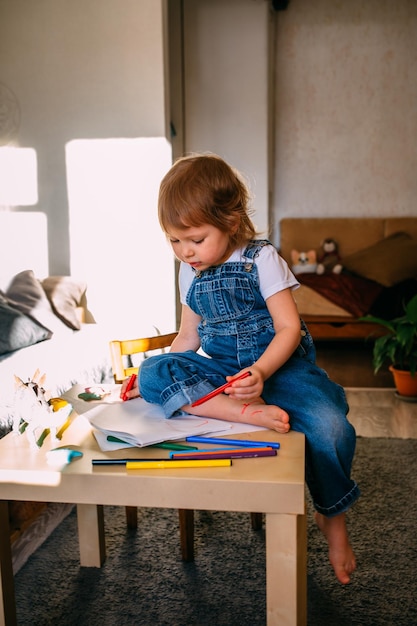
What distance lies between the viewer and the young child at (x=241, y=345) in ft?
3.92

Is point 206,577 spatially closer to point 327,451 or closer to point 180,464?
point 327,451

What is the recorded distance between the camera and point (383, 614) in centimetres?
137

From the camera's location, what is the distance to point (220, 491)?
0.93 m

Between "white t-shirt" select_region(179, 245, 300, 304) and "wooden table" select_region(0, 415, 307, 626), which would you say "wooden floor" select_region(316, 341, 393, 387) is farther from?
"wooden table" select_region(0, 415, 307, 626)

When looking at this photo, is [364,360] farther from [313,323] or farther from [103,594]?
[103,594]

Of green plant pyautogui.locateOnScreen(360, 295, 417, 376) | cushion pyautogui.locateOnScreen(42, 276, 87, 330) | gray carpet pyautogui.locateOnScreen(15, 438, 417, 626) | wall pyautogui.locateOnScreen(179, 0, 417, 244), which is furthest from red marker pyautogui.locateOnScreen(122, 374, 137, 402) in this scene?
wall pyautogui.locateOnScreen(179, 0, 417, 244)

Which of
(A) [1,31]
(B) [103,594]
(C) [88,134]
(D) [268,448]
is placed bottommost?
(B) [103,594]

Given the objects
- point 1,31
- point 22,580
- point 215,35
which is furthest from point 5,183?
point 22,580

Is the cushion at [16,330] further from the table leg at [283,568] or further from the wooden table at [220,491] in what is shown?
the table leg at [283,568]

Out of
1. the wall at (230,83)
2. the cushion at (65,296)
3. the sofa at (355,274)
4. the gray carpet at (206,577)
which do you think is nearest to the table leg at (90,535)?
the gray carpet at (206,577)

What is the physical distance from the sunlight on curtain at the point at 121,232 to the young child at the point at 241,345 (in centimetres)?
172

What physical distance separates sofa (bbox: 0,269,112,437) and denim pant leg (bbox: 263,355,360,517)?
0.87 m

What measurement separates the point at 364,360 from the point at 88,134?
219 cm

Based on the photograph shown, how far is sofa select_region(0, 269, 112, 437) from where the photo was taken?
219 centimetres
